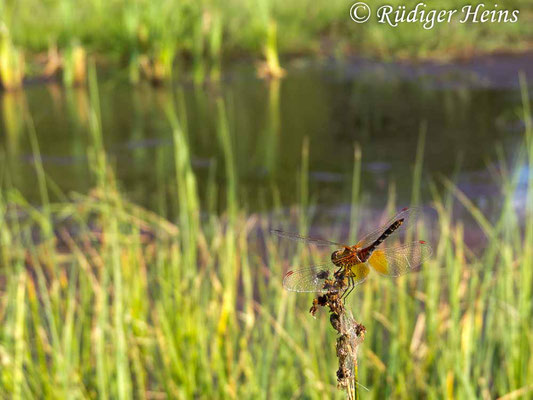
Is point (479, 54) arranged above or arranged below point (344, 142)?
above

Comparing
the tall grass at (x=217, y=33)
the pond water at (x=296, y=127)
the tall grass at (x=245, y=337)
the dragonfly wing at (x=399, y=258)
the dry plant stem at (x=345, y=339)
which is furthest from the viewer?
the tall grass at (x=217, y=33)

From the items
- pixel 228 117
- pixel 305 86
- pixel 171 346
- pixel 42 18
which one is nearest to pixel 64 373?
pixel 171 346

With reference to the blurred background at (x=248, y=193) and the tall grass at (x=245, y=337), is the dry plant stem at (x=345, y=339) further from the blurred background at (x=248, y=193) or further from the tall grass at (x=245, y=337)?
the tall grass at (x=245, y=337)

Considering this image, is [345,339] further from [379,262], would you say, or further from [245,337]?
[245,337]

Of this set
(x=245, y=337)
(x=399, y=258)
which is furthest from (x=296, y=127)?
(x=399, y=258)

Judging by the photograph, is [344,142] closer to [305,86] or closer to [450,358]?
[305,86]

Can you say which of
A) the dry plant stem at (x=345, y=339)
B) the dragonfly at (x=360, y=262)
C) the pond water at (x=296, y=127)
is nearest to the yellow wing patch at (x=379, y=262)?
the dragonfly at (x=360, y=262)
